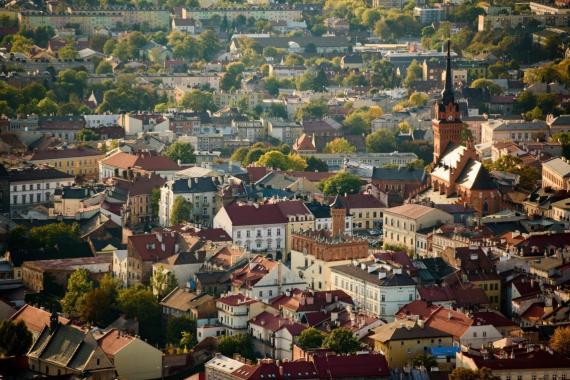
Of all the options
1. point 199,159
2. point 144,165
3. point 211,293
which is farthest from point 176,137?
point 211,293

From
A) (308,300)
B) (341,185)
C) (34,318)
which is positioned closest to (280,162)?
(341,185)

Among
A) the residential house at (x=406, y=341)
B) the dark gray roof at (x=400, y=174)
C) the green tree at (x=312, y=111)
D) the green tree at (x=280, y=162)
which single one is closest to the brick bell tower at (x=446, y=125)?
the dark gray roof at (x=400, y=174)

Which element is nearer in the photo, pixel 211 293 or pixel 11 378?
pixel 11 378

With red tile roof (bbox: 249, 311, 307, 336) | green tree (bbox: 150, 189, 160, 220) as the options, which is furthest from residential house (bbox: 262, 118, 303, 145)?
red tile roof (bbox: 249, 311, 307, 336)

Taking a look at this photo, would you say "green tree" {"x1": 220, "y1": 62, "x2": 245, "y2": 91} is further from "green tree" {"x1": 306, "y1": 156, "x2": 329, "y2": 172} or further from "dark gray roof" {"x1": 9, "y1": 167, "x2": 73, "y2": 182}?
"dark gray roof" {"x1": 9, "y1": 167, "x2": 73, "y2": 182}

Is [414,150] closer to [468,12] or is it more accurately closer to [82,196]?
[82,196]

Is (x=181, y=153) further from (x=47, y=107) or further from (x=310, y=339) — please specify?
(x=310, y=339)
